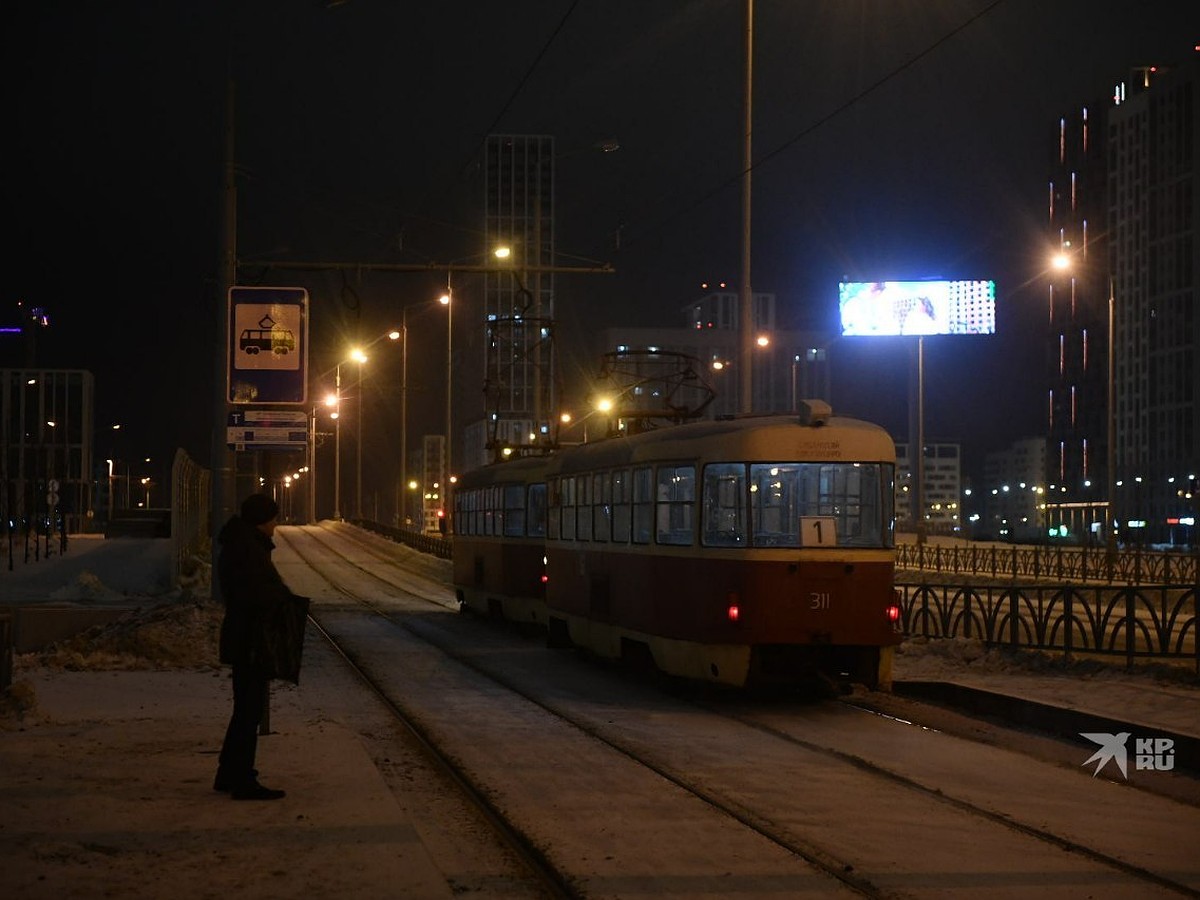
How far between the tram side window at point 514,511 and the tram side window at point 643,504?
796cm

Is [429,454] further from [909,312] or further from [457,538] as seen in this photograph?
[457,538]

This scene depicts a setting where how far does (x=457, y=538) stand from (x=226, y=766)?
73.6 feet

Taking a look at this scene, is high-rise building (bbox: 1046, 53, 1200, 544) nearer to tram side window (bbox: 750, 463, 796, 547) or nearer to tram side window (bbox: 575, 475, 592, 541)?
tram side window (bbox: 575, 475, 592, 541)

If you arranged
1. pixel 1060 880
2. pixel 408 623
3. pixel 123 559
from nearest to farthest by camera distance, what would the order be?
pixel 1060 880, pixel 408 623, pixel 123 559

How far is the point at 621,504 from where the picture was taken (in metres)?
18.4

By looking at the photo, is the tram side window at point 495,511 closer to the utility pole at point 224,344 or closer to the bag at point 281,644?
the utility pole at point 224,344

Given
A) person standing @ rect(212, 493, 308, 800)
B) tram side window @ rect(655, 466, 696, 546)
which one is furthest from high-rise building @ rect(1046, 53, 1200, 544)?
person standing @ rect(212, 493, 308, 800)

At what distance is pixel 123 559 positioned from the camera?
44.0m

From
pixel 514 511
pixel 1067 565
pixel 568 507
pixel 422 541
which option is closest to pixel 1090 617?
pixel 568 507

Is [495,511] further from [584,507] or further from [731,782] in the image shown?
[731,782]

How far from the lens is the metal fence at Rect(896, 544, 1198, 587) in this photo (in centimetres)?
4175

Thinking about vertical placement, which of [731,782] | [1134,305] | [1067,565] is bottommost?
[731,782]

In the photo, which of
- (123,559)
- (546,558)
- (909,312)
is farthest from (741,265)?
(909,312)

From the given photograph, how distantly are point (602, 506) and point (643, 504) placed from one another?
191cm
